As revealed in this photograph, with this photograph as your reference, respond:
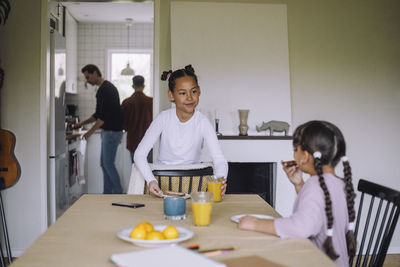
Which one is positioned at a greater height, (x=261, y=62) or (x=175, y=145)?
(x=261, y=62)

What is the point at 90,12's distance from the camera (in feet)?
23.7

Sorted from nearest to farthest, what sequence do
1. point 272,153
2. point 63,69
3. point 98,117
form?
point 272,153 < point 63,69 < point 98,117

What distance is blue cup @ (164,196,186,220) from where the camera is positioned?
1.62 m

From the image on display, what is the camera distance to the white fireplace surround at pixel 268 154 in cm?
359

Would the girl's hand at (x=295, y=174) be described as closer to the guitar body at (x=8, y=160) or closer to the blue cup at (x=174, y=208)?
the blue cup at (x=174, y=208)

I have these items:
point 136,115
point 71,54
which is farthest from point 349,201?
point 71,54

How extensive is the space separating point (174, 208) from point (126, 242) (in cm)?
32

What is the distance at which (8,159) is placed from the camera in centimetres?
354

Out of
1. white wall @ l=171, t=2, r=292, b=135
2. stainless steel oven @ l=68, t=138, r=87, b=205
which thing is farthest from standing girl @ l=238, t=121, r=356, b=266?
stainless steel oven @ l=68, t=138, r=87, b=205

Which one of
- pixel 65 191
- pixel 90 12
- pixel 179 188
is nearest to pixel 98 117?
pixel 65 191

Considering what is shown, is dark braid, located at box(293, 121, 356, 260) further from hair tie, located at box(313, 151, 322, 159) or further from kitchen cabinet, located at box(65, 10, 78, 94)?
kitchen cabinet, located at box(65, 10, 78, 94)

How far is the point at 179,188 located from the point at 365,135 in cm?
221

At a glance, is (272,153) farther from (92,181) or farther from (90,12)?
(90,12)

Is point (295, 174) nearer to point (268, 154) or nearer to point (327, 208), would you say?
point (327, 208)
